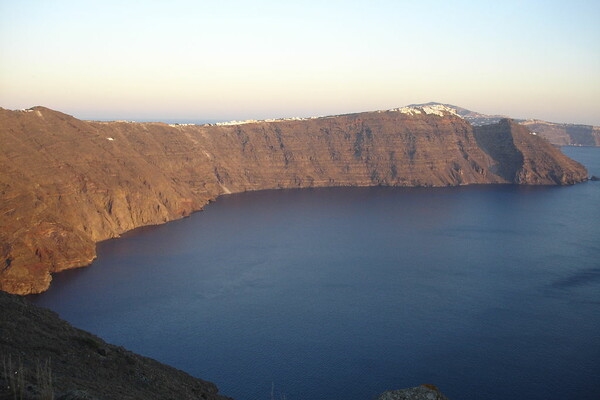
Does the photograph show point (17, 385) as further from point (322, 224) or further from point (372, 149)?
point (372, 149)

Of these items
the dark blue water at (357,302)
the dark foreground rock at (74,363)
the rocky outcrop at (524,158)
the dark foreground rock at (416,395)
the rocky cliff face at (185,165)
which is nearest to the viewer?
the dark foreground rock at (416,395)

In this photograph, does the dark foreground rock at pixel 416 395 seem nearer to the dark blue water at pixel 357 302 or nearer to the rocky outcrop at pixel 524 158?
the dark blue water at pixel 357 302

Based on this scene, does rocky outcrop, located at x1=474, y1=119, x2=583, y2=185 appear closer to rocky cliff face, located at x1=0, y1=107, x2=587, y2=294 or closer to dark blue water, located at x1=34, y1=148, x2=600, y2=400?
rocky cliff face, located at x1=0, y1=107, x2=587, y2=294

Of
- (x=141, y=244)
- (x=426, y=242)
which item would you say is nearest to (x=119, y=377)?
(x=141, y=244)

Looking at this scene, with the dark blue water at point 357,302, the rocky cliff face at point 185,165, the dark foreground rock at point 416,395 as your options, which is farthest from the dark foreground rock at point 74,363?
the rocky cliff face at point 185,165

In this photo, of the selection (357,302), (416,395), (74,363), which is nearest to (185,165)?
(357,302)
